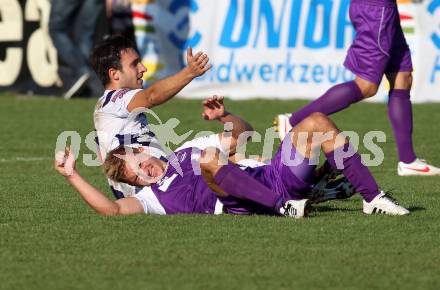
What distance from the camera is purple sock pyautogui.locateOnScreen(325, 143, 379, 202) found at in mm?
6750

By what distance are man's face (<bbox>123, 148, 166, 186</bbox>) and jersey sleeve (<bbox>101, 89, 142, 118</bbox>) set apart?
0.33 m

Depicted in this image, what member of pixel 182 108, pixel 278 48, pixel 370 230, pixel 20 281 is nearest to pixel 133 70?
pixel 370 230

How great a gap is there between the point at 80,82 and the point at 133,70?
7.91 m

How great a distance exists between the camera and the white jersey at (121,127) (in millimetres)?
7324

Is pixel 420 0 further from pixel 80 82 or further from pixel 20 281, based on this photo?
pixel 20 281

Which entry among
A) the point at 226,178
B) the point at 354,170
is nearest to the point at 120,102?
the point at 226,178

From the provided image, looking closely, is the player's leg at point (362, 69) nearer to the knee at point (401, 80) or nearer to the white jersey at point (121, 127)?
the knee at point (401, 80)

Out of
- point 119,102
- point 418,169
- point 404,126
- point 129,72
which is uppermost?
point 129,72

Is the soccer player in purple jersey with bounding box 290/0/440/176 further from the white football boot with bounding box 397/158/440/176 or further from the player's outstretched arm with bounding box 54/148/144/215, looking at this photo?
the player's outstretched arm with bounding box 54/148/144/215

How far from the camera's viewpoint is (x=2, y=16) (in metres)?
15.2

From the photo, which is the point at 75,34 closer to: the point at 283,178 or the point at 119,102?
the point at 119,102

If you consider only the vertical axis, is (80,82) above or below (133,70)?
below

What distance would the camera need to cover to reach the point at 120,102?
24.0 ft

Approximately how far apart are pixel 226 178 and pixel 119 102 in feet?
3.47
